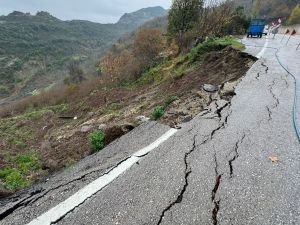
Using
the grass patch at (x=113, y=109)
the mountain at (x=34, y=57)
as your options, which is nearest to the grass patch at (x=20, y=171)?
the grass patch at (x=113, y=109)

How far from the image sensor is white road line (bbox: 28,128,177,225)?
235cm

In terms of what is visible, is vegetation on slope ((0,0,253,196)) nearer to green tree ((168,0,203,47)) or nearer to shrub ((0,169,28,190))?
shrub ((0,169,28,190))

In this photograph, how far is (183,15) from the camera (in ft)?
77.1

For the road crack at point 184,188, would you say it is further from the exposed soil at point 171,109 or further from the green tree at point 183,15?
the green tree at point 183,15

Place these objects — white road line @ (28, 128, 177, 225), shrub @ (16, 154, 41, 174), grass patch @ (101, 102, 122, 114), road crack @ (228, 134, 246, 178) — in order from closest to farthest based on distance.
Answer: white road line @ (28, 128, 177, 225) < road crack @ (228, 134, 246, 178) < shrub @ (16, 154, 41, 174) < grass patch @ (101, 102, 122, 114)

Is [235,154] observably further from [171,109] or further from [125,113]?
[125,113]

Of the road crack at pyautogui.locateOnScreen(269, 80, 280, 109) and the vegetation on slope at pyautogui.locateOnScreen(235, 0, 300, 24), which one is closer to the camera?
the road crack at pyautogui.locateOnScreen(269, 80, 280, 109)

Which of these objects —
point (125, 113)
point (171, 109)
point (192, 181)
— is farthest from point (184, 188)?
point (125, 113)

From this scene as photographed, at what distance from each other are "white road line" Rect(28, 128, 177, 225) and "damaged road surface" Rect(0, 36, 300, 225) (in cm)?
5


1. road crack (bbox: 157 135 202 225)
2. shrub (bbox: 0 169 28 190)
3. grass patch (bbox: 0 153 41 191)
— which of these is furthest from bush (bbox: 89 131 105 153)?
road crack (bbox: 157 135 202 225)

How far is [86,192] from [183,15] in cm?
2330

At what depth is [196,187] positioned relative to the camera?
2760 mm

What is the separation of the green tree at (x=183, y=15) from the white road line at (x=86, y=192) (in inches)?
818

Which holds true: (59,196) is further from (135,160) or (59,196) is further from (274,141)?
(274,141)
